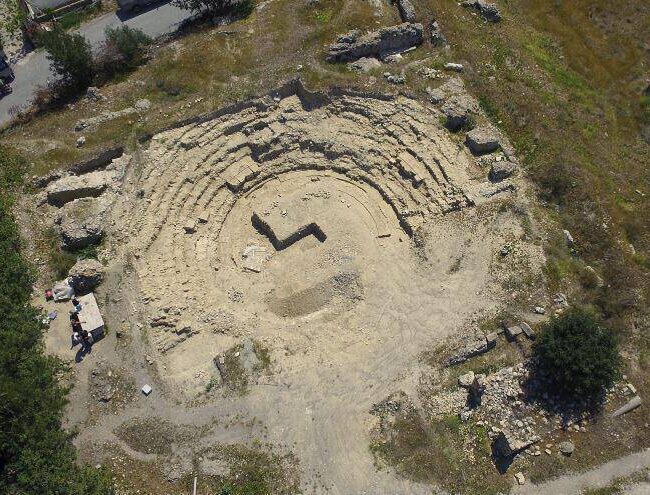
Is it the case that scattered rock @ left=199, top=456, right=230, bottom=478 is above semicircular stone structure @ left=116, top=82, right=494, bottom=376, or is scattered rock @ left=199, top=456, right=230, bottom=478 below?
below

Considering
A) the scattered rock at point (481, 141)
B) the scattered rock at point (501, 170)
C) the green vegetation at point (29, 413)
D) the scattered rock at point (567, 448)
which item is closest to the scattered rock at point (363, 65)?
the scattered rock at point (481, 141)

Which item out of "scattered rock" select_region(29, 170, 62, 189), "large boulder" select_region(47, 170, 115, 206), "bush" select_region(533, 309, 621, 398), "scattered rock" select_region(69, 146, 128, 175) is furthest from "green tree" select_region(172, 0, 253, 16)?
"bush" select_region(533, 309, 621, 398)

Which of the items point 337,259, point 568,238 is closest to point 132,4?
point 337,259

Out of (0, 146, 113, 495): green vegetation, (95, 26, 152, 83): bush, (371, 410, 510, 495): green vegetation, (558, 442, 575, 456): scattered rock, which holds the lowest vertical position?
(558, 442, 575, 456): scattered rock

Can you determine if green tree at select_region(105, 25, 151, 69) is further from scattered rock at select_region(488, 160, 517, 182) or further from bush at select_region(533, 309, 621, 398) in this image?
bush at select_region(533, 309, 621, 398)

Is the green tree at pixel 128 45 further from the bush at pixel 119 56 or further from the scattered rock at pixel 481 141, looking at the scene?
the scattered rock at pixel 481 141

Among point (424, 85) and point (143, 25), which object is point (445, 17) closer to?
point (424, 85)
